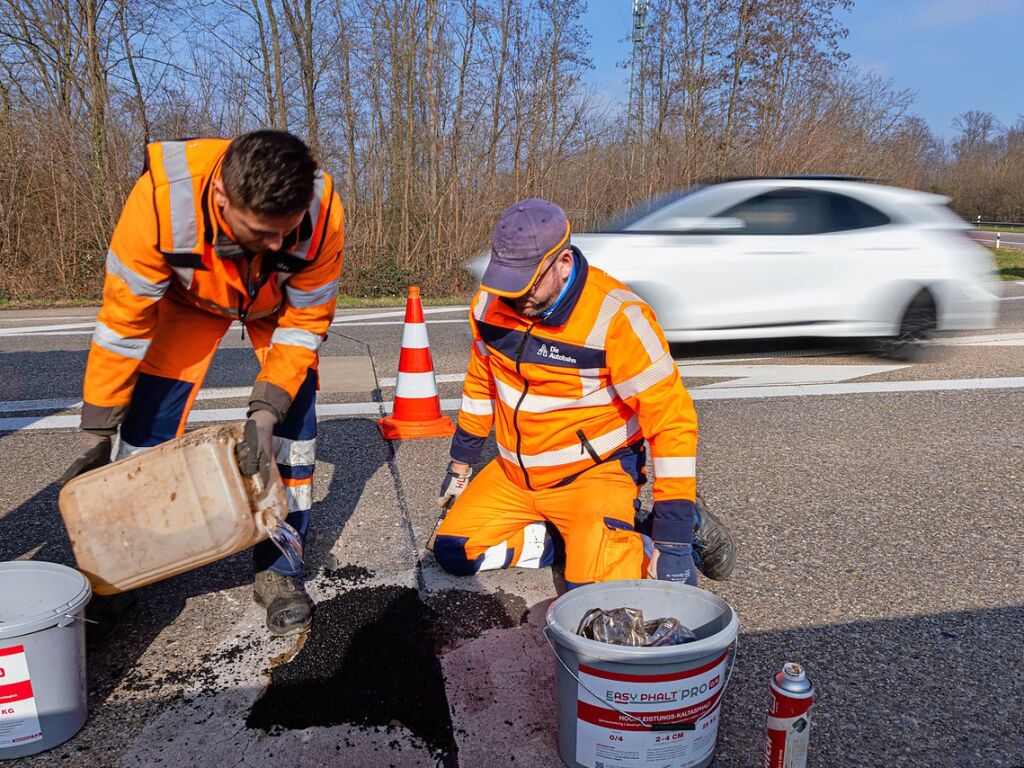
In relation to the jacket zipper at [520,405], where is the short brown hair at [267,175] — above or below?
above

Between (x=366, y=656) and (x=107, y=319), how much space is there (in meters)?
1.35

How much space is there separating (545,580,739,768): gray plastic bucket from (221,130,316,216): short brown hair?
136 cm

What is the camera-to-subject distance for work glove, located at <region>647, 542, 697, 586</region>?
8.42 feet

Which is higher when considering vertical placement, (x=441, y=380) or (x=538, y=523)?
(x=538, y=523)

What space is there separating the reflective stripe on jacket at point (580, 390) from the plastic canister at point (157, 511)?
3.50ft

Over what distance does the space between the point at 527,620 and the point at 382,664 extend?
0.56m

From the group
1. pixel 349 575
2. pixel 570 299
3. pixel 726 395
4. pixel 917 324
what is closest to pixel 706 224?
pixel 726 395

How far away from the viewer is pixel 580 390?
2910 millimetres

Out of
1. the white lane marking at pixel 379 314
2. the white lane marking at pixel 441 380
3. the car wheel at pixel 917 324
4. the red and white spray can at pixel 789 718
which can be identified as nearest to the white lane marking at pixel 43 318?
the white lane marking at pixel 379 314

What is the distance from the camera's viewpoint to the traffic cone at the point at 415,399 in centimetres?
510

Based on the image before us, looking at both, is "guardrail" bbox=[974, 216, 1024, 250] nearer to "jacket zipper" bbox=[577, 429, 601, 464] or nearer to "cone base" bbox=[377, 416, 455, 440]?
"cone base" bbox=[377, 416, 455, 440]

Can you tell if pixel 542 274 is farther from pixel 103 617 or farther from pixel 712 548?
pixel 103 617

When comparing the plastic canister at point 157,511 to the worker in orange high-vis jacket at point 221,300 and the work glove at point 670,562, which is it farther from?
the work glove at point 670,562

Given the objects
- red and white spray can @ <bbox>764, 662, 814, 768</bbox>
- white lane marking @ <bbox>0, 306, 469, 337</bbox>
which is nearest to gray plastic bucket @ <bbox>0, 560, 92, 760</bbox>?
red and white spray can @ <bbox>764, 662, 814, 768</bbox>
